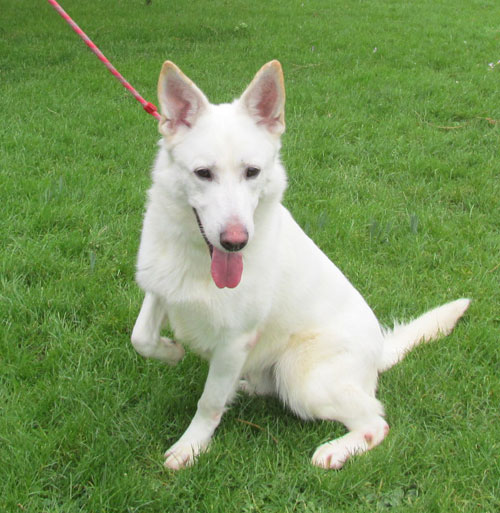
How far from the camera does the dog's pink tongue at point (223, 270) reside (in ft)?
7.00

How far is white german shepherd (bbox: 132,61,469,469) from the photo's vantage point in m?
2.09

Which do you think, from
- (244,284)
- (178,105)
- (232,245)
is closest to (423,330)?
(244,284)

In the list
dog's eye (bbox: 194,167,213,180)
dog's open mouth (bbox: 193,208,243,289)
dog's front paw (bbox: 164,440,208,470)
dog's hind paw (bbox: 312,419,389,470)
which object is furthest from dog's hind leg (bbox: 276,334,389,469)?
dog's eye (bbox: 194,167,213,180)

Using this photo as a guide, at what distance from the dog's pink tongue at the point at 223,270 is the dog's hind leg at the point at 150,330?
433 millimetres

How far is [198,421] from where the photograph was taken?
239cm

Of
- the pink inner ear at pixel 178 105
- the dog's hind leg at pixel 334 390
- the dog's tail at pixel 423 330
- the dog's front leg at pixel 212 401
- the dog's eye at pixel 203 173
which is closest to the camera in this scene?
the dog's eye at pixel 203 173

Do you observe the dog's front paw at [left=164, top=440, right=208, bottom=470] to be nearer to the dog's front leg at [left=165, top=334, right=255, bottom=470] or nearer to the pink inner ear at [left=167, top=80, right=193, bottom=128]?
the dog's front leg at [left=165, top=334, right=255, bottom=470]

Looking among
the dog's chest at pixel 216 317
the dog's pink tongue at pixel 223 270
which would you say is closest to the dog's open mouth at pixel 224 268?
the dog's pink tongue at pixel 223 270

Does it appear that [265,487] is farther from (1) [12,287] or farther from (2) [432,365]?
(1) [12,287]

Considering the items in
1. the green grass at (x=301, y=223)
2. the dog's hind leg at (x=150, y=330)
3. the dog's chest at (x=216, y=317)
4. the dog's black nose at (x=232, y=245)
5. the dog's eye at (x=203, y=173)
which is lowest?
the green grass at (x=301, y=223)

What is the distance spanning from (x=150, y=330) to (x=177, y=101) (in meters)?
0.97

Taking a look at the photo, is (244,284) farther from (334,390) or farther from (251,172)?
(334,390)

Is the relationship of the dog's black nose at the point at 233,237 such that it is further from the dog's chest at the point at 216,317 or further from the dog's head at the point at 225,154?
the dog's chest at the point at 216,317

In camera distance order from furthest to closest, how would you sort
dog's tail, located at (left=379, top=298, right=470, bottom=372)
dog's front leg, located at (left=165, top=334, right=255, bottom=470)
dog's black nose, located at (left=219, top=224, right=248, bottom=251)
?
dog's tail, located at (left=379, top=298, right=470, bottom=372), dog's front leg, located at (left=165, top=334, right=255, bottom=470), dog's black nose, located at (left=219, top=224, right=248, bottom=251)
